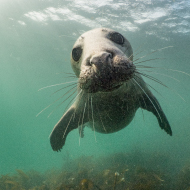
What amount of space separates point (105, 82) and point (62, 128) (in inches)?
85.6

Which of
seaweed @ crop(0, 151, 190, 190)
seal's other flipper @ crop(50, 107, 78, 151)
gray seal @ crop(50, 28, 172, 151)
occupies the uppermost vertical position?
gray seal @ crop(50, 28, 172, 151)

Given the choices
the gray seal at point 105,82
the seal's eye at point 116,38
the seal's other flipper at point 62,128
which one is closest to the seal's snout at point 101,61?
the gray seal at point 105,82

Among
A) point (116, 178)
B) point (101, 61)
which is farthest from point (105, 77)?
point (116, 178)

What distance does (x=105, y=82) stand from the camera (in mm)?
1696

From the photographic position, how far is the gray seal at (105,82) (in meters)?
1.70

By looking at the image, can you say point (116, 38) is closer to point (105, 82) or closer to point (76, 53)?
point (76, 53)

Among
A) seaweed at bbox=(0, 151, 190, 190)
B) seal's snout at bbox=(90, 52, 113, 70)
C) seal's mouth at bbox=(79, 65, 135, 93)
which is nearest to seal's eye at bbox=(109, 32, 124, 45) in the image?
seal's mouth at bbox=(79, 65, 135, 93)

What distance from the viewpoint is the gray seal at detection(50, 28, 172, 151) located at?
5.59 ft

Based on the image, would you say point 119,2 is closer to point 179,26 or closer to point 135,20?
point 135,20

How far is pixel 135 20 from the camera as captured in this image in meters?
13.1

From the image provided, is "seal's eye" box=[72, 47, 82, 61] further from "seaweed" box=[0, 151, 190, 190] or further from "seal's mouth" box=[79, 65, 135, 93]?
"seaweed" box=[0, 151, 190, 190]

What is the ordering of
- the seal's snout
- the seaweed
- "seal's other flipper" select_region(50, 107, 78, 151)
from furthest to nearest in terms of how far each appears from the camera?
the seaweed
"seal's other flipper" select_region(50, 107, 78, 151)
the seal's snout

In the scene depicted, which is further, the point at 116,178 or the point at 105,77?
the point at 116,178

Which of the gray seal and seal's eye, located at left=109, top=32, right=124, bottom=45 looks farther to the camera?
seal's eye, located at left=109, top=32, right=124, bottom=45
